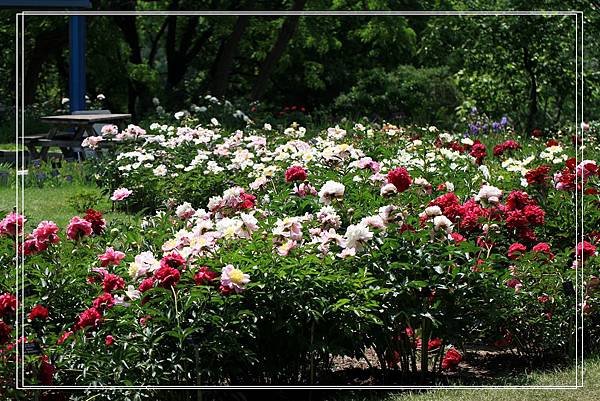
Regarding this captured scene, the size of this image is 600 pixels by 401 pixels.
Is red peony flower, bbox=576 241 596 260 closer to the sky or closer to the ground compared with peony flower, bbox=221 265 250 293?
closer to the sky

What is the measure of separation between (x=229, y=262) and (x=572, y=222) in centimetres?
224

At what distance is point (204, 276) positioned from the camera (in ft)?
14.0

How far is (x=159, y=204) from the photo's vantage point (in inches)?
347

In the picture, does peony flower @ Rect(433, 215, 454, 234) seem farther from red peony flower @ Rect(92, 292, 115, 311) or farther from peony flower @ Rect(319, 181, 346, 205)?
red peony flower @ Rect(92, 292, 115, 311)

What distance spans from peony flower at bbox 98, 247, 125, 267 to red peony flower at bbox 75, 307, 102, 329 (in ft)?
1.38

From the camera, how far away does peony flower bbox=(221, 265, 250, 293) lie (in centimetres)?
418

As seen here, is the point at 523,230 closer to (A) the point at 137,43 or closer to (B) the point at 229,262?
(B) the point at 229,262

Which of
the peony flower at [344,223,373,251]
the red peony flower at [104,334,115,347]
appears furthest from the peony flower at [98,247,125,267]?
the peony flower at [344,223,373,251]

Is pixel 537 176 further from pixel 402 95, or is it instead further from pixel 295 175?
pixel 402 95

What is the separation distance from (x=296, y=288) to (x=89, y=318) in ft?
2.62

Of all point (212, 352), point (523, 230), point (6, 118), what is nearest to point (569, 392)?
point (523, 230)

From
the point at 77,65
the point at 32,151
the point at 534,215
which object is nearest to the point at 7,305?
the point at 534,215

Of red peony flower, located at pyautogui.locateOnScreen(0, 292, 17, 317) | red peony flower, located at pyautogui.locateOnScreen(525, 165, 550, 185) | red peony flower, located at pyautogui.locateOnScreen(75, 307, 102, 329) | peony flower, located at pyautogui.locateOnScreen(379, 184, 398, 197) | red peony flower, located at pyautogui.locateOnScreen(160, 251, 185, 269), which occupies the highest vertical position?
red peony flower, located at pyautogui.locateOnScreen(525, 165, 550, 185)

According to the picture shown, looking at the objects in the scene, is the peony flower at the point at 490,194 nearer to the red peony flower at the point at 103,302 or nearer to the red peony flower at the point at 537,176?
the red peony flower at the point at 537,176
